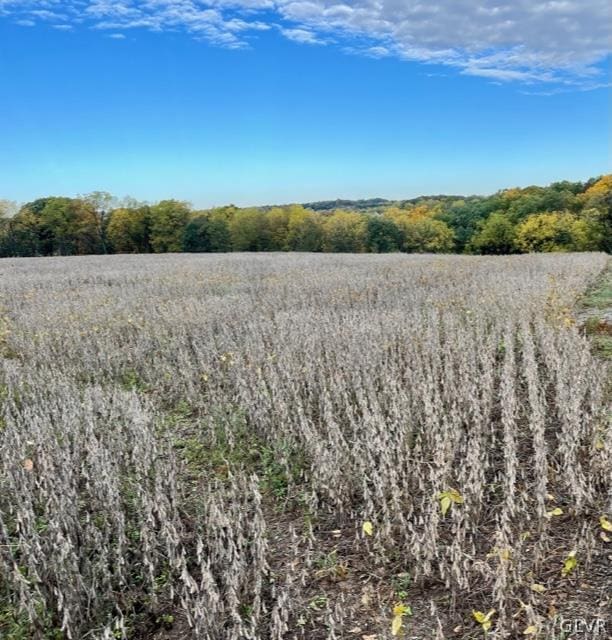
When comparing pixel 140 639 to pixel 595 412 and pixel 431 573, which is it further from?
pixel 595 412

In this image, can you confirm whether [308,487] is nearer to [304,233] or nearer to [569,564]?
[569,564]

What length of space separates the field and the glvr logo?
5 centimetres

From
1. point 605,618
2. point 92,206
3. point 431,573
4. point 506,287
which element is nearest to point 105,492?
point 431,573

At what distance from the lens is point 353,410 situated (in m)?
4.92

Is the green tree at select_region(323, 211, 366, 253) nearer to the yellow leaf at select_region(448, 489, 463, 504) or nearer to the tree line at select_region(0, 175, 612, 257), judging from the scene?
the tree line at select_region(0, 175, 612, 257)

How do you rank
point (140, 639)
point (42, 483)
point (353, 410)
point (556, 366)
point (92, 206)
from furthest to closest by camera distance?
point (92, 206) → point (556, 366) → point (353, 410) → point (42, 483) → point (140, 639)

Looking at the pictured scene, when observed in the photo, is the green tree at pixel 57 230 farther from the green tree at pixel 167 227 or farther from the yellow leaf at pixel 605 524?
the yellow leaf at pixel 605 524

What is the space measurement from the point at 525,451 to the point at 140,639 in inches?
124

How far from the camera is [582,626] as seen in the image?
7.73 ft

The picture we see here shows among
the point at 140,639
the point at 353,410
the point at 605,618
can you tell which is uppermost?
the point at 353,410

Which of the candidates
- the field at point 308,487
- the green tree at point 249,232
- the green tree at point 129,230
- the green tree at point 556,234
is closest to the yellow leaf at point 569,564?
the field at point 308,487

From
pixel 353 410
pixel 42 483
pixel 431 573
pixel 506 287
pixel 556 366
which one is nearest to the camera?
pixel 431 573

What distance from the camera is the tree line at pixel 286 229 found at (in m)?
57.2

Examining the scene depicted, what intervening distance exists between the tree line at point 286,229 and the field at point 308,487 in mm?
54926
